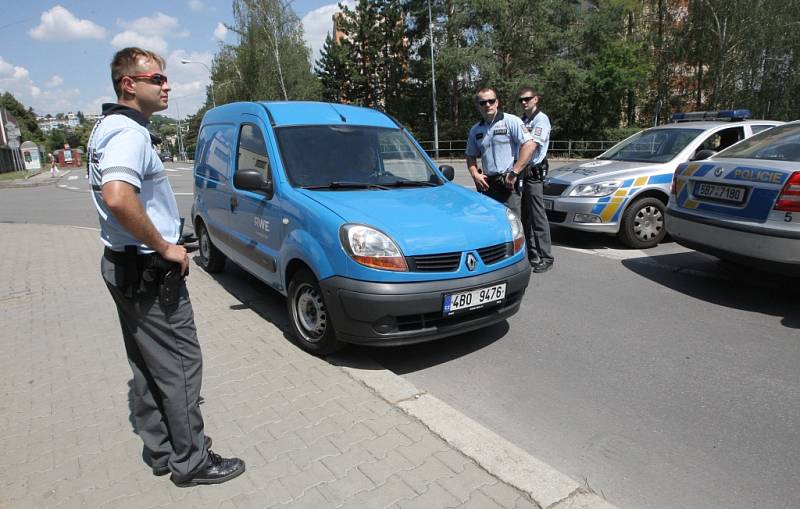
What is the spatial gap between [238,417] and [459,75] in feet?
110

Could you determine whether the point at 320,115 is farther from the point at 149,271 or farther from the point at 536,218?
the point at 149,271

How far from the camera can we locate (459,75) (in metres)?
33.8

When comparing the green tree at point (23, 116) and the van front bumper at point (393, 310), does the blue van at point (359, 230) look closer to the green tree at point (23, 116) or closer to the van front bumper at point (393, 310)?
the van front bumper at point (393, 310)

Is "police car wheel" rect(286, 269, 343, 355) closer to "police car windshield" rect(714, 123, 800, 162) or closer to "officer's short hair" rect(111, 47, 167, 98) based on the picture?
"officer's short hair" rect(111, 47, 167, 98)

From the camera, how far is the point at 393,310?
338 cm

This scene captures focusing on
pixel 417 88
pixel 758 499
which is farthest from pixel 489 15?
pixel 758 499

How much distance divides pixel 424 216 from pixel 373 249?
0.52 m

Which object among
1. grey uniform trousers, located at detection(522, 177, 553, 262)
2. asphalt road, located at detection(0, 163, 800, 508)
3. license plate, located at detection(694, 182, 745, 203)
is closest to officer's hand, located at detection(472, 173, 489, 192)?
grey uniform trousers, located at detection(522, 177, 553, 262)

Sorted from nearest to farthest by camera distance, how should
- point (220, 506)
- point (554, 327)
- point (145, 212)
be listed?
point (145, 212), point (220, 506), point (554, 327)

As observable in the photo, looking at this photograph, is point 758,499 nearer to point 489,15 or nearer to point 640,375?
point 640,375

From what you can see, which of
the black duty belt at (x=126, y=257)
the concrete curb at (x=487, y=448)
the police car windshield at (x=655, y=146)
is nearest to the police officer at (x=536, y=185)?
the police car windshield at (x=655, y=146)

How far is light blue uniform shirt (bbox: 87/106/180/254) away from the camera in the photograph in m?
2.04

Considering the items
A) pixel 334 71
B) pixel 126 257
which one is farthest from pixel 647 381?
pixel 334 71

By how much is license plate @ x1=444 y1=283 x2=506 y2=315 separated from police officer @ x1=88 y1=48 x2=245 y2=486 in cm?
162
